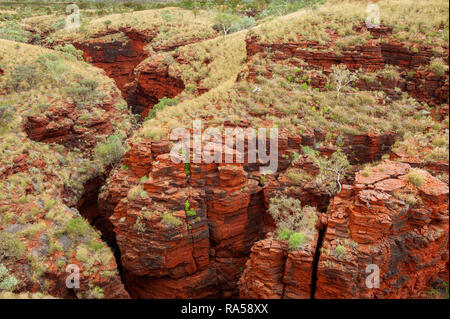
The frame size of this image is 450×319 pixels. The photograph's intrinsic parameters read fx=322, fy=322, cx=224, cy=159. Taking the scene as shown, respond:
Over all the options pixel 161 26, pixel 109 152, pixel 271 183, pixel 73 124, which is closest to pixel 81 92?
pixel 73 124

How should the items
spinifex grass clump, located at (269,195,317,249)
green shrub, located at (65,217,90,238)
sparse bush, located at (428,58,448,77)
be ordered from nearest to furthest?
1. spinifex grass clump, located at (269,195,317,249)
2. green shrub, located at (65,217,90,238)
3. sparse bush, located at (428,58,448,77)

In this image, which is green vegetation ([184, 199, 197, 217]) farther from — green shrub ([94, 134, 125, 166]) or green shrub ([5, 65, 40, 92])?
green shrub ([5, 65, 40, 92])

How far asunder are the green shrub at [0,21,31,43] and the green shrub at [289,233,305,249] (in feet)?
124

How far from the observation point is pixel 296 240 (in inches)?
515

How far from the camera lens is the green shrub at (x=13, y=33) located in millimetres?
35656

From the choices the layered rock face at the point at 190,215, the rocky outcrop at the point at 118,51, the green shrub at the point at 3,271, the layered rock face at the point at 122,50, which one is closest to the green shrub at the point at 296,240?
the layered rock face at the point at 190,215

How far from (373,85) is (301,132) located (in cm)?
657

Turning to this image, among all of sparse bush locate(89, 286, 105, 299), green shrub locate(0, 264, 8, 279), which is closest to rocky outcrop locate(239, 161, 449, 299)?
sparse bush locate(89, 286, 105, 299)

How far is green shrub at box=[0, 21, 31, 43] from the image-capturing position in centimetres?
3566

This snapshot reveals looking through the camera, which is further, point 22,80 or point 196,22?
point 196,22

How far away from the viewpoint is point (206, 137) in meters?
17.3

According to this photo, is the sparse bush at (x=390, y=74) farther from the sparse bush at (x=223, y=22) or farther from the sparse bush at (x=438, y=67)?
the sparse bush at (x=223, y=22)

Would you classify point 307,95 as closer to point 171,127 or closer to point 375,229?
point 171,127

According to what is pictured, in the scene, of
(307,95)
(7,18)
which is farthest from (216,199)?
(7,18)
